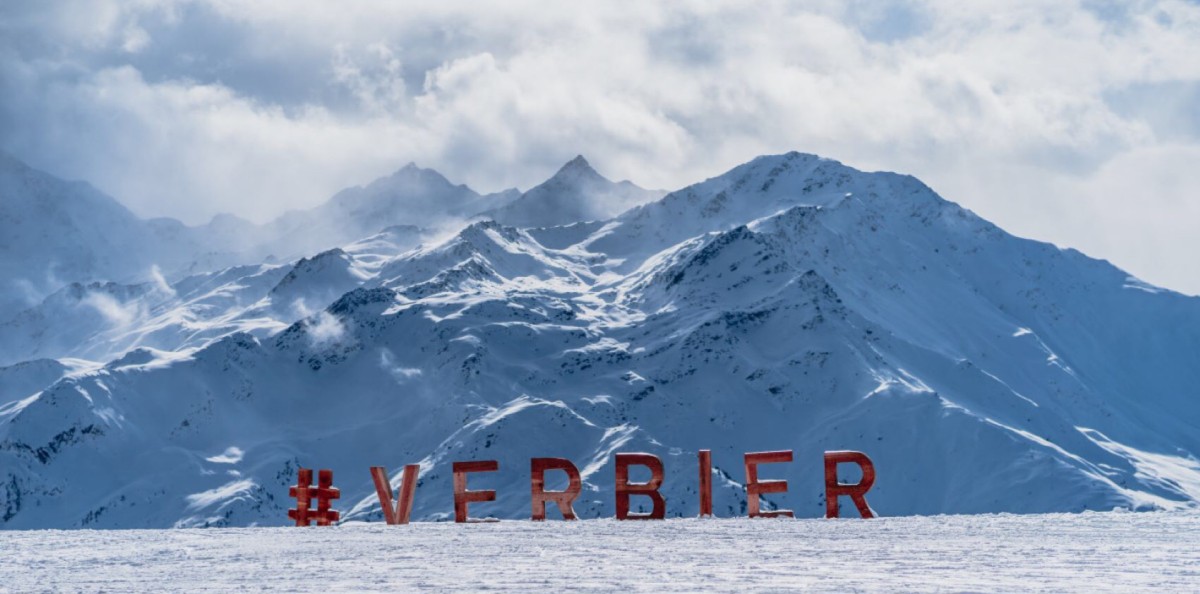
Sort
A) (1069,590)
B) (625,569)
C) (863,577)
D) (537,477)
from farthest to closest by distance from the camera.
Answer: (537,477) < (625,569) < (863,577) < (1069,590)

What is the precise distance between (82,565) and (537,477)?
28258 mm

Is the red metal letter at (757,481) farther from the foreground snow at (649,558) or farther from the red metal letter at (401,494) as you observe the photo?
the red metal letter at (401,494)

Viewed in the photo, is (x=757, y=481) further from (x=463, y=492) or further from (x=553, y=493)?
(x=463, y=492)

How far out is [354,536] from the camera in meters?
60.2

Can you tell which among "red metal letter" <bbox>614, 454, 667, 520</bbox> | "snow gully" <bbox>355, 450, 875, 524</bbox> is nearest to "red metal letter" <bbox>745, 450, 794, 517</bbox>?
"snow gully" <bbox>355, 450, 875, 524</bbox>

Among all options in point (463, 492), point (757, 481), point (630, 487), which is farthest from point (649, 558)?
point (463, 492)

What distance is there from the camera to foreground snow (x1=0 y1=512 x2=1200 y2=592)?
125 ft

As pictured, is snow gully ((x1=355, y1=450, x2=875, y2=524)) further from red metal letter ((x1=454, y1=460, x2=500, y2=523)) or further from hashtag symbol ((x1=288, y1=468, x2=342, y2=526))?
hashtag symbol ((x1=288, y1=468, x2=342, y2=526))

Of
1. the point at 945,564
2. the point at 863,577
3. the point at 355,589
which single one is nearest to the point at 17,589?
the point at 355,589

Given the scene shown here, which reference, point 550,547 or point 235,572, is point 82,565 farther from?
point 550,547

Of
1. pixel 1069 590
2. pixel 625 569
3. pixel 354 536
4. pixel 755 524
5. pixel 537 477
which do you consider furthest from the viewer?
pixel 537 477

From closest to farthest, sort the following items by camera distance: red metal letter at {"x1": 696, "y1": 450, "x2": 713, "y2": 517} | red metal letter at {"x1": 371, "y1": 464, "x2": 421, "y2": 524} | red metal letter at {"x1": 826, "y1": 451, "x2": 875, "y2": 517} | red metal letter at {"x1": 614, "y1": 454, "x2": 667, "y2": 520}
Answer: red metal letter at {"x1": 826, "y1": 451, "x2": 875, "y2": 517}, red metal letter at {"x1": 614, "y1": 454, "x2": 667, "y2": 520}, red metal letter at {"x1": 696, "y1": 450, "x2": 713, "y2": 517}, red metal letter at {"x1": 371, "y1": 464, "x2": 421, "y2": 524}

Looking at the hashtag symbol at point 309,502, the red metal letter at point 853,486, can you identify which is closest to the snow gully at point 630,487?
the red metal letter at point 853,486

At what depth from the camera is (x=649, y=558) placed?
4519cm
